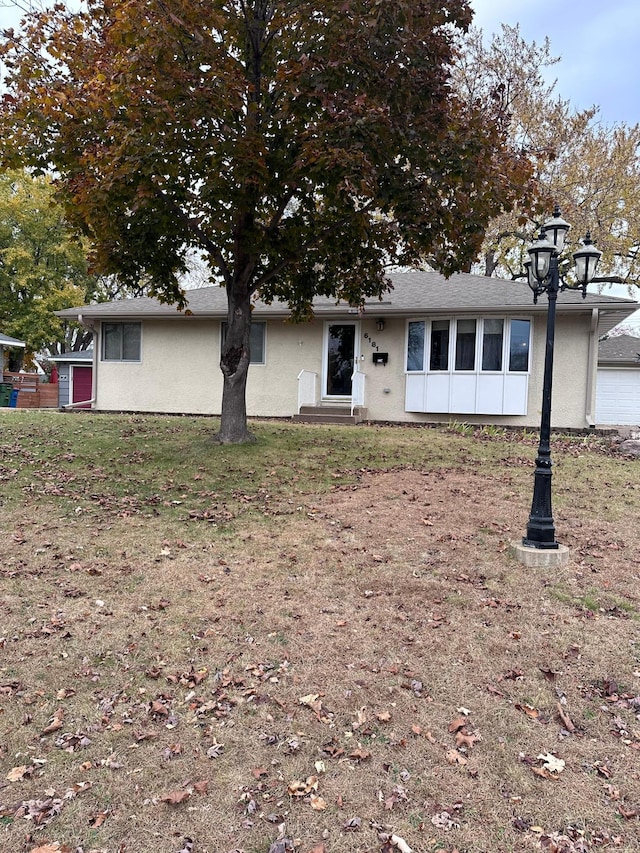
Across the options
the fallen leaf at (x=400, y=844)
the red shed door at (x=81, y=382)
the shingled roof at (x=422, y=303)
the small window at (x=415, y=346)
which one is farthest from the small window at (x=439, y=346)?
the red shed door at (x=81, y=382)

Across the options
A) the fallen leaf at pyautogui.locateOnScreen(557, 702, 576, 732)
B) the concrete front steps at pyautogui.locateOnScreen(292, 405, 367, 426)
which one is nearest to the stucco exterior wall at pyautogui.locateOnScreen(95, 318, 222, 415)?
the concrete front steps at pyautogui.locateOnScreen(292, 405, 367, 426)

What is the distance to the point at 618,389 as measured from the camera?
19.8 metres

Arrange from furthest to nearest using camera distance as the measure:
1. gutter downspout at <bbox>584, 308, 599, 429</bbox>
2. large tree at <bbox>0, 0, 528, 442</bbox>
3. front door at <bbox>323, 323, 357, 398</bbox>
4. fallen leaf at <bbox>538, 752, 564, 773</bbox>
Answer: front door at <bbox>323, 323, 357, 398</bbox> < gutter downspout at <bbox>584, 308, 599, 429</bbox> < large tree at <bbox>0, 0, 528, 442</bbox> < fallen leaf at <bbox>538, 752, 564, 773</bbox>

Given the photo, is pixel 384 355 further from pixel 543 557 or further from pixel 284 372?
pixel 543 557

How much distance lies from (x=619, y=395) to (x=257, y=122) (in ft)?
57.3

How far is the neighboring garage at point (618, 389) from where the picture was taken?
64.3 feet

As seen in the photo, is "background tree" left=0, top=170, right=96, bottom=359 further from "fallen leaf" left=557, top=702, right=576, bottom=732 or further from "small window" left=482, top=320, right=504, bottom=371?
"fallen leaf" left=557, top=702, right=576, bottom=732

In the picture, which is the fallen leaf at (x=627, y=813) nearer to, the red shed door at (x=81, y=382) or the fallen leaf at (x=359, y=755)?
the fallen leaf at (x=359, y=755)

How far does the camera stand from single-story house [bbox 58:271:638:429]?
1223cm

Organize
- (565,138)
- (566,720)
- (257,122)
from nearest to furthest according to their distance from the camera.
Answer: (566,720)
(257,122)
(565,138)

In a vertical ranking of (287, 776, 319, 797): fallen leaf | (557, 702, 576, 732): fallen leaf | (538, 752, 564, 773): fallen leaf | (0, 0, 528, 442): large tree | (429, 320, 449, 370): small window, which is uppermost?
(0, 0, 528, 442): large tree

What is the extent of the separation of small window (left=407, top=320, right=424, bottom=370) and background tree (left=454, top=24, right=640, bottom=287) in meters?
7.94

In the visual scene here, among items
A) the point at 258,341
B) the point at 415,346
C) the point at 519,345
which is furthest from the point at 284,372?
the point at 519,345

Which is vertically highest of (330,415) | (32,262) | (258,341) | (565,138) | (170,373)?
(565,138)
